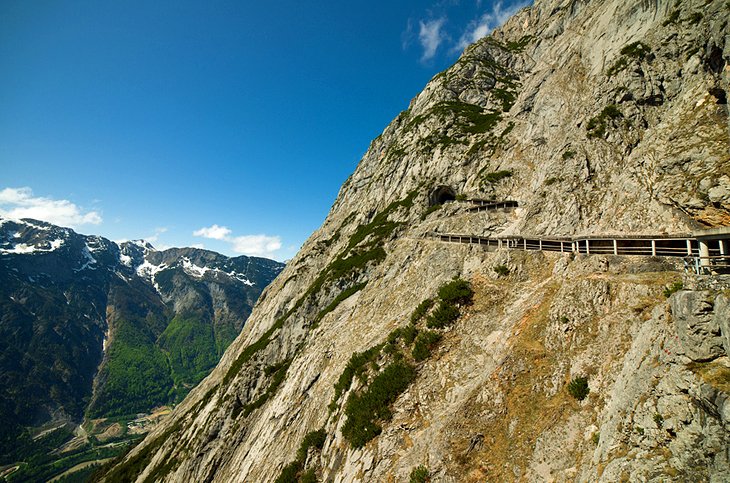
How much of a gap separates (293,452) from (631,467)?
88.6ft

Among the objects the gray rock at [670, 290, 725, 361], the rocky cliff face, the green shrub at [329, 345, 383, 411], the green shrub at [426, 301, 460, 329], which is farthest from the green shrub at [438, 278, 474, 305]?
the gray rock at [670, 290, 725, 361]

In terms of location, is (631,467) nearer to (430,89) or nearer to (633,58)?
(633,58)

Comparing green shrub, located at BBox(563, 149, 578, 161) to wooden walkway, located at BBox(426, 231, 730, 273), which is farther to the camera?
green shrub, located at BBox(563, 149, 578, 161)

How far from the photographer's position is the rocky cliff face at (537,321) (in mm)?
11742

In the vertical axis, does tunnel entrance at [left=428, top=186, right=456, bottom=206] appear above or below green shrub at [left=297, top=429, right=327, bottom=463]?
above

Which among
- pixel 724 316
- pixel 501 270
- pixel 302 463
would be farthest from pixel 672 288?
pixel 302 463

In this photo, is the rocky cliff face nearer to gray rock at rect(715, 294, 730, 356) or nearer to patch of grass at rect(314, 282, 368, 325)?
gray rock at rect(715, 294, 730, 356)

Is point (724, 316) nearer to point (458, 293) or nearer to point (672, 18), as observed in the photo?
point (458, 293)

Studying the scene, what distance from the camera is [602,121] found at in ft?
140

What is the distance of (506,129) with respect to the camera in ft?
227

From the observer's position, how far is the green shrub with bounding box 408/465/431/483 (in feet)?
52.4

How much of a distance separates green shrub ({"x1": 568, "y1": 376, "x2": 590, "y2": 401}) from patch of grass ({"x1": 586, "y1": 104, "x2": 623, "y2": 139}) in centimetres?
3958

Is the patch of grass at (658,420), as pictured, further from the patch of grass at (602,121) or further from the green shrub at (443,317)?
the patch of grass at (602,121)

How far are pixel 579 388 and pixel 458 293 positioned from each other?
12.3m
